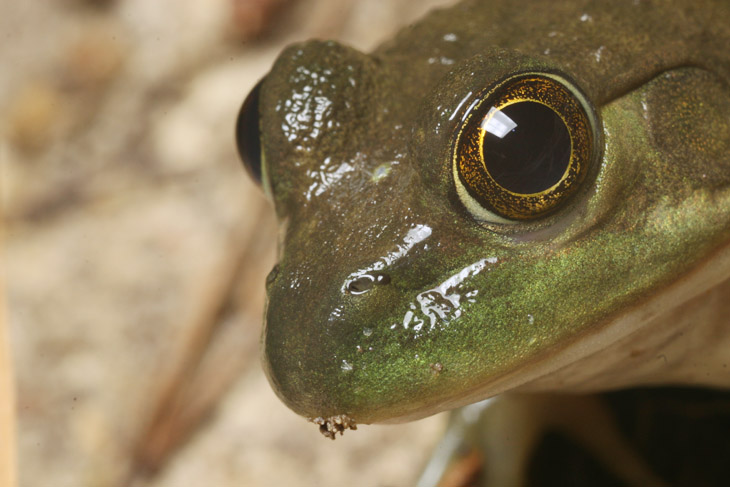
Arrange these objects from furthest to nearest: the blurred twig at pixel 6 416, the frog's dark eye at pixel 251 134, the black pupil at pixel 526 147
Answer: the blurred twig at pixel 6 416 < the frog's dark eye at pixel 251 134 < the black pupil at pixel 526 147

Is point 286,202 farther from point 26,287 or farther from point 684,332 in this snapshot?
point 26,287

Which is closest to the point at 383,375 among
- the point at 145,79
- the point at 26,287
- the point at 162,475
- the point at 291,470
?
the point at 291,470

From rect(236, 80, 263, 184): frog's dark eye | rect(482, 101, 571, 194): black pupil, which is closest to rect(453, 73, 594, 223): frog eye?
rect(482, 101, 571, 194): black pupil

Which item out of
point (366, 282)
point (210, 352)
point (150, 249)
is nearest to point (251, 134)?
point (366, 282)

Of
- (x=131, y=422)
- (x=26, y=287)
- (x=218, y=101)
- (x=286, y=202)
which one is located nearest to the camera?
(x=286, y=202)

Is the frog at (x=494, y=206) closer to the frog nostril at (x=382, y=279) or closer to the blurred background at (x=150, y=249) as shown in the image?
the frog nostril at (x=382, y=279)

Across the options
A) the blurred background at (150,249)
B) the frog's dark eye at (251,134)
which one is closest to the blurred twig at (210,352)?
the blurred background at (150,249)

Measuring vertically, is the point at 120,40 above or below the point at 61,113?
above
